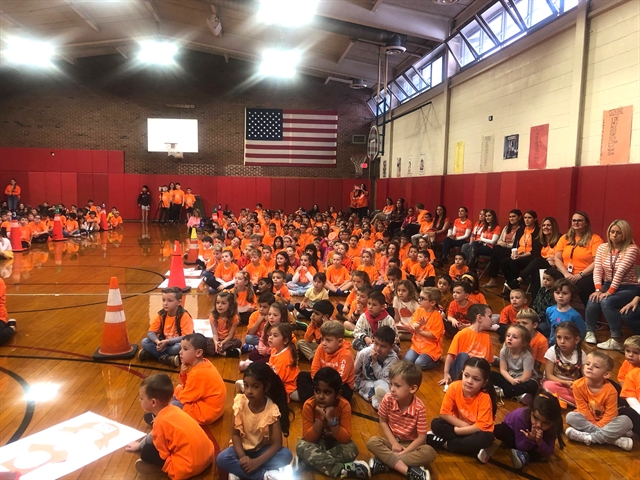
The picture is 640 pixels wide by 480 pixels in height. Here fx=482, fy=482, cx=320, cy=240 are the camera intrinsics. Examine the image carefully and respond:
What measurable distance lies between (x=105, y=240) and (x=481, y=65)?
11.5 m

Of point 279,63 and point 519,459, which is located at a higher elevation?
point 279,63

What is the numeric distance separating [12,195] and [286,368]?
779 inches

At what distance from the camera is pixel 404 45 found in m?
13.2

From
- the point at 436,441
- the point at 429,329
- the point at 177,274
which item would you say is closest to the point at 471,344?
the point at 429,329

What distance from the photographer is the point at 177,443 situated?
286cm

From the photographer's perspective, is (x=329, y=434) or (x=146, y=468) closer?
(x=146, y=468)

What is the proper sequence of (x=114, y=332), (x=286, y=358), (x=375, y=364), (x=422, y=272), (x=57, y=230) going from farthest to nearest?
1. (x=57, y=230)
2. (x=422, y=272)
3. (x=114, y=332)
4. (x=375, y=364)
5. (x=286, y=358)

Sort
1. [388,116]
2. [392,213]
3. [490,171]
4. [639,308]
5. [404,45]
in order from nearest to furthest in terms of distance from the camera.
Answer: [639,308], [490,171], [404,45], [392,213], [388,116]

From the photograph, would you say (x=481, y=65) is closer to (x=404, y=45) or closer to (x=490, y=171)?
(x=490, y=171)

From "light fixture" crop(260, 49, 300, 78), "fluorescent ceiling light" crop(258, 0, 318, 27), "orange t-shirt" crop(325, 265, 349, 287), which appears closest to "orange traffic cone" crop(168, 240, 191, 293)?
"orange t-shirt" crop(325, 265, 349, 287)

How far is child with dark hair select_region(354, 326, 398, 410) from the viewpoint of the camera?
398 cm

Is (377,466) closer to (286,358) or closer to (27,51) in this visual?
(286,358)

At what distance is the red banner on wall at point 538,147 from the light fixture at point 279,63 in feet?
33.8

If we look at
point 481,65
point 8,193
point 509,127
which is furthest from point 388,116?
point 8,193
